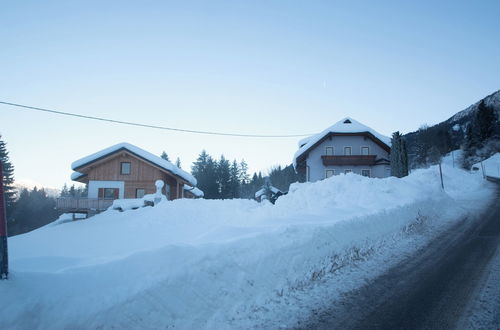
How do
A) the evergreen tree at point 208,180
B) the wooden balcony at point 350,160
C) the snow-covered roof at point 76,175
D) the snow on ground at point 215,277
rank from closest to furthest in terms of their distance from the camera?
the snow on ground at point 215,277, the snow-covered roof at point 76,175, the wooden balcony at point 350,160, the evergreen tree at point 208,180

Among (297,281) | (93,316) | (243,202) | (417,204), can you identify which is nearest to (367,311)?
(297,281)

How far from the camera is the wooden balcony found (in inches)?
1190

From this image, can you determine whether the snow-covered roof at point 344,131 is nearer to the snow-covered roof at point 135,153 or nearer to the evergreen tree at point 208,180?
the snow-covered roof at point 135,153

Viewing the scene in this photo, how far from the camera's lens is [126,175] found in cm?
2742

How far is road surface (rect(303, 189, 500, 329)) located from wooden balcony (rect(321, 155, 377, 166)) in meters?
22.8

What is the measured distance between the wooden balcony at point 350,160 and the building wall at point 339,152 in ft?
3.50

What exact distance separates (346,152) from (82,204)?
28.0m

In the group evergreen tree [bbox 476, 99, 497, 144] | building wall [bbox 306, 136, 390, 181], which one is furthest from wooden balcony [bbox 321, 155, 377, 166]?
evergreen tree [bbox 476, 99, 497, 144]

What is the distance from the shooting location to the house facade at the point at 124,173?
2636cm

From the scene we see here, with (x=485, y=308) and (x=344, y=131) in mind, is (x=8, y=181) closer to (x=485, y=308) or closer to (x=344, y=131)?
(x=344, y=131)

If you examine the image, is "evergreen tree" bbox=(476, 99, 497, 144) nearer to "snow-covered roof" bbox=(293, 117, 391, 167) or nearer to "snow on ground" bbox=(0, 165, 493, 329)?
"snow-covered roof" bbox=(293, 117, 391, 167)

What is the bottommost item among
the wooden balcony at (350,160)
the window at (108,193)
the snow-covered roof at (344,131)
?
the window at (108,193)

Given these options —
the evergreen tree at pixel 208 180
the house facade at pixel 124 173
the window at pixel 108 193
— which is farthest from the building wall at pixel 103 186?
the evergreen tree at pixel 208 180

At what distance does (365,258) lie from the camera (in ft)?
22.5
